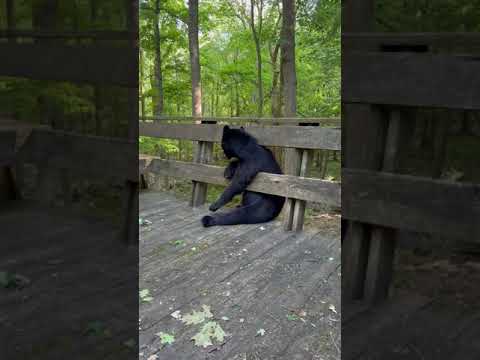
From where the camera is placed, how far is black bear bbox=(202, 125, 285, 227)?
4293mm

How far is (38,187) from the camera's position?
3.13 feet

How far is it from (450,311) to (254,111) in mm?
12481

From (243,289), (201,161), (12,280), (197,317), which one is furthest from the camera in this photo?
(201,161)

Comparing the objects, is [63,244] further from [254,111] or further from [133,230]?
[254,111]

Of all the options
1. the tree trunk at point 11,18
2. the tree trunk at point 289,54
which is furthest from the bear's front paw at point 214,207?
the tree trunk at point 11,18

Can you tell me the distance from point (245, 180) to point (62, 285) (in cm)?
351

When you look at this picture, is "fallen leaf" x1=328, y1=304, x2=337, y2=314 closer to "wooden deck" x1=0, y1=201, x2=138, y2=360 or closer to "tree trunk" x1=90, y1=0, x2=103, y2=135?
"wooden deck" x1=0, y1=201, x2=138, y2=360

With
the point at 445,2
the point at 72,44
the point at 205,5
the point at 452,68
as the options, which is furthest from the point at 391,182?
the point at 205,5

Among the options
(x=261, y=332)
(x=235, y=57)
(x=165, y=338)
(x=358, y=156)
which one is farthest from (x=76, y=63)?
(x=235, y=57)

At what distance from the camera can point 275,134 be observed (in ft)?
14.6

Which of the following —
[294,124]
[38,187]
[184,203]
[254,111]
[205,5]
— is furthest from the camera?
[254,111]

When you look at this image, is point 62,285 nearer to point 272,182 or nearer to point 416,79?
point 416,79

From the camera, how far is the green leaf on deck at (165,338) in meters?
2.17

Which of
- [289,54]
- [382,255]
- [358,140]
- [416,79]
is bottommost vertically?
[382,255]
